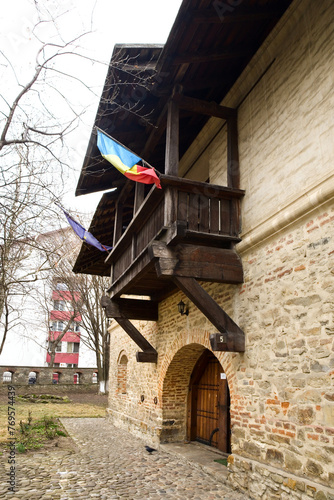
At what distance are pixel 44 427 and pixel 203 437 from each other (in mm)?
4385

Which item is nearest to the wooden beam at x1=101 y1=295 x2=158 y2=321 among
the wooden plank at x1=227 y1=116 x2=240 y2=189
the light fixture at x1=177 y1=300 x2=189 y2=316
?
the light fixture at x1=177 y1=300 x2=189 y2=316

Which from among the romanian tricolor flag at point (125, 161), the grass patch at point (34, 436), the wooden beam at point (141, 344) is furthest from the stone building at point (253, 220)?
the grass patch at point (34, 436)

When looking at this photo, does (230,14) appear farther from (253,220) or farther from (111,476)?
(111,476)

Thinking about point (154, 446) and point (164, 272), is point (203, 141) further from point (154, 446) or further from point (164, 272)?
point (154, 446)

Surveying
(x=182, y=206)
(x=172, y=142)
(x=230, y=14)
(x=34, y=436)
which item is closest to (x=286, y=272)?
(x=182, y=206)

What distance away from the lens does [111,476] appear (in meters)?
6.13

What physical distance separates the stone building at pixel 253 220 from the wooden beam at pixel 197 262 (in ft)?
0.06

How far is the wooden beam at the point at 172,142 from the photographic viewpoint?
5992mm

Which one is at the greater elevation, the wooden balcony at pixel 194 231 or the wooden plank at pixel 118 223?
the wooden plank at pixel 118 223

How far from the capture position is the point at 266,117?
5855 millimetres

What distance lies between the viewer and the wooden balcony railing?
5613mm

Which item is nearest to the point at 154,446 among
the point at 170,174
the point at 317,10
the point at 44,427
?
the point at 44,427

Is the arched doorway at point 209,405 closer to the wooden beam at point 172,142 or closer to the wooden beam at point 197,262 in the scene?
the wooden beam at point 197,262

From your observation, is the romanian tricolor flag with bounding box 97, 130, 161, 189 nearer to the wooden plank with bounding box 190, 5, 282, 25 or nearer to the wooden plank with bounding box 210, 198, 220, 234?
the wooden plank with bounding box 210, 198, 220, 234
